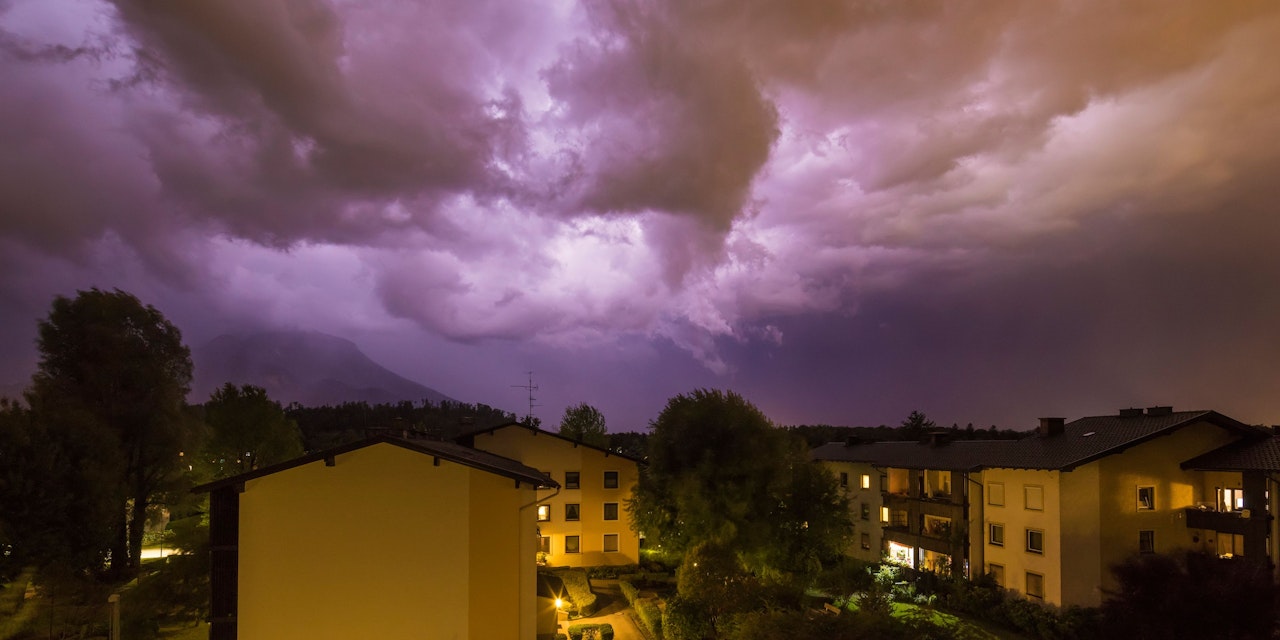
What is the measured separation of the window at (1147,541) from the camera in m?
26.3

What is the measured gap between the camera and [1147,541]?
2647 cm

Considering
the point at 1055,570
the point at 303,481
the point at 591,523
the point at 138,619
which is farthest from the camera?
the point at 591,523

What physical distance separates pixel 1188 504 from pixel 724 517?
19413 millimetres

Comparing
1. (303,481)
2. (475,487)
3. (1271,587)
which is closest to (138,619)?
(303,481)

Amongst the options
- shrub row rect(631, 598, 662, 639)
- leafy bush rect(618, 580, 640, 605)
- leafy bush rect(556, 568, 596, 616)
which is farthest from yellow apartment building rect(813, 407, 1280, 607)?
leafy bush rect(556, 568, 596, 616)

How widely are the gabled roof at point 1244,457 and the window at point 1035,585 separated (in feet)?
25.2

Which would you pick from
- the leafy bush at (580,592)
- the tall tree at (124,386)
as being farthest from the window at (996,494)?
the tall tree at (124,386)

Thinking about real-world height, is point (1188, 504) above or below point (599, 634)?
above

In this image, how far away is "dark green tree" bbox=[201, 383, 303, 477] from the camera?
4397 centimetres

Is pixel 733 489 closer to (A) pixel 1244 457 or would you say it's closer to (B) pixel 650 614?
(B) pixel 650 614

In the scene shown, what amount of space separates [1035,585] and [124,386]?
45009 mm

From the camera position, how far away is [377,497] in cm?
1730

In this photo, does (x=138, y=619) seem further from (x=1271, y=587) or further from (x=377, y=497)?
(x=1271, y=587)

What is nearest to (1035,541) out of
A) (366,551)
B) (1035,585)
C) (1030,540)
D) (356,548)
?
(1030,540)
